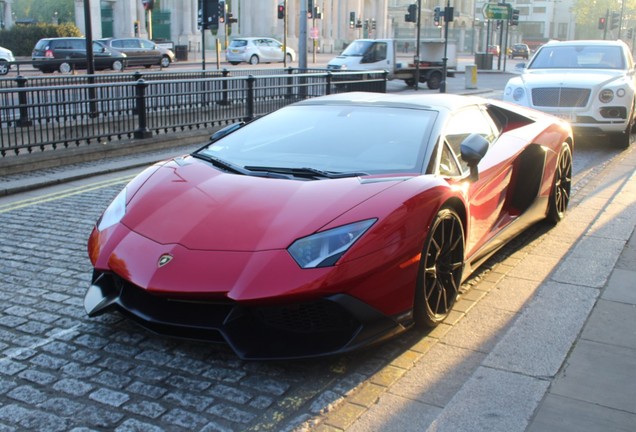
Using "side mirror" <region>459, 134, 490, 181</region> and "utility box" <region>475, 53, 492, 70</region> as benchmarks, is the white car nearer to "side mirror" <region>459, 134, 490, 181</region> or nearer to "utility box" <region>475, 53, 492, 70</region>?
"side mirror" <region>459, 134, 490, 181</region>

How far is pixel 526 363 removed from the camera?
380 cm

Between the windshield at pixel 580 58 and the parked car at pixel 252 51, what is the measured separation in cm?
3771

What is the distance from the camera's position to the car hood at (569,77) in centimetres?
1208

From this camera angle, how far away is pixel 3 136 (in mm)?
9734

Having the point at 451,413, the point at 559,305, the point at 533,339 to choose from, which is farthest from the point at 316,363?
the point at 559,305

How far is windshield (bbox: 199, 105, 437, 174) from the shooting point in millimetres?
4535

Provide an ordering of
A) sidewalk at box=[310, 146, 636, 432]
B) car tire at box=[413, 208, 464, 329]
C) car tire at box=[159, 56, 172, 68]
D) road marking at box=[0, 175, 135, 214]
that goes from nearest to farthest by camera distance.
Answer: sidewalk at box=[310, 146, 636, 432] → car tire at box=[413, 208, 464, 329] → road marking at box=[0, 175, 135, 214] → car tire at box=[159, 56, 172, 68]

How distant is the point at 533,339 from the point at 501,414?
97 centimetres

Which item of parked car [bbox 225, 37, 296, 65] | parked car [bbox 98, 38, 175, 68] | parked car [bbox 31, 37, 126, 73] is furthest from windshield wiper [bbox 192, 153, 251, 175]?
parked car [bbox 225, 37, 296, 65]

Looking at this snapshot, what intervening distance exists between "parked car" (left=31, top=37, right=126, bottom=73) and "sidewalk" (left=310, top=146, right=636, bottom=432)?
30.8 meters

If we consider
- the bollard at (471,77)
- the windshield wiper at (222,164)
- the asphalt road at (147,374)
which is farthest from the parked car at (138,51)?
the asphalt road at (147,374)

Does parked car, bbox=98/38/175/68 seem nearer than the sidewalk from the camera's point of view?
No

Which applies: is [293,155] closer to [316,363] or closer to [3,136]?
[316,363]

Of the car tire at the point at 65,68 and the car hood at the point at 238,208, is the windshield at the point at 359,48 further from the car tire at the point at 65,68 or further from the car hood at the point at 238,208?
the car hood at the point at 238,208
